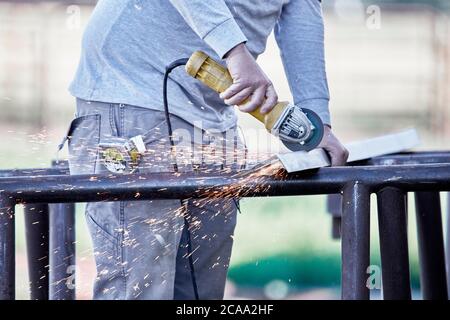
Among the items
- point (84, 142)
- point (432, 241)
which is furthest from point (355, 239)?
point (432, 241)

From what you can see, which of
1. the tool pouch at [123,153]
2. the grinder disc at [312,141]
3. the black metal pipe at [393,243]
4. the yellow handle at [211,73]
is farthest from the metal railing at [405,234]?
the tool pouch at [123,153]

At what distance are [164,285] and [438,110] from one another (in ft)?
15.0

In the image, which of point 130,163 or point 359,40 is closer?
point 130,163

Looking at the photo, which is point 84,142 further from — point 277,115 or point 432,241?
→ point 432,241

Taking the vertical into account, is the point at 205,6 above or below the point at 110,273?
above

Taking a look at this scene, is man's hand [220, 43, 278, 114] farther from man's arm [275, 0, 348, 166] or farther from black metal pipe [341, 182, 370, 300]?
man's arm [275, 0, 348, 166]

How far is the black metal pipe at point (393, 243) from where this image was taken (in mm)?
1660

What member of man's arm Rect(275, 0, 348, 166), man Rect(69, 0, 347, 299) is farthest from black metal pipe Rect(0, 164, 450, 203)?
man's arm Rect(275, 0, 348, 166)

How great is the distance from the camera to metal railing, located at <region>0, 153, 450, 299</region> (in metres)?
1.63

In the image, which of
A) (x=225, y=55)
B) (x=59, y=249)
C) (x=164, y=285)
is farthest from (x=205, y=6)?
(x=59, y=249)

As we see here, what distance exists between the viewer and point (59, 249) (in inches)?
99.4

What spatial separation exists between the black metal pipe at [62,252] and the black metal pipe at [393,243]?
1.07 metres

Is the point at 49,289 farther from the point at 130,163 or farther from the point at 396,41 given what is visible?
the point at 396,41

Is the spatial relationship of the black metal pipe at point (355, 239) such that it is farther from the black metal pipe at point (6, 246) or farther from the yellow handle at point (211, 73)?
the black metal pipe at point (6, 246)
